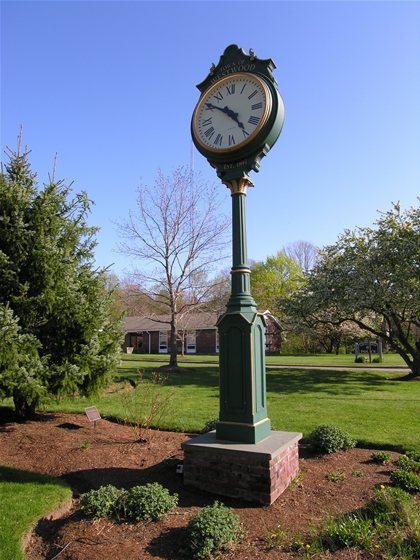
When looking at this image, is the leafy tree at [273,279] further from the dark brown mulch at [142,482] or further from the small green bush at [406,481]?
the small green bush at [406,481]

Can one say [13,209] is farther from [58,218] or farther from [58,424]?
[58,424]

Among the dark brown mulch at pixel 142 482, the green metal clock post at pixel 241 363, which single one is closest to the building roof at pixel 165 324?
the dark brown mulch at pixel 142 482

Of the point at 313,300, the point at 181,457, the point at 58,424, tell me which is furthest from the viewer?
the point at 313,300

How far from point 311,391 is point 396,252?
665 cm

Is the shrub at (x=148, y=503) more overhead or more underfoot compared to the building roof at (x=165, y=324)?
more underfoot

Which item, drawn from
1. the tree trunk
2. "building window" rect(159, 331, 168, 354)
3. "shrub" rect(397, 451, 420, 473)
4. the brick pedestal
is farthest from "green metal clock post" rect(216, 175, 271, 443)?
"building window" rect(159, 331, 168, 354)

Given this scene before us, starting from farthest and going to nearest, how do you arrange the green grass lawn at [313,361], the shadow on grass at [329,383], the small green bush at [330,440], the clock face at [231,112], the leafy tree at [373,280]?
the green grass lawn at [313,361]
the leafy tree at [373,280]
the shadow on grass at [329,383]
the small green bush at [330,440]
the clock face at [231,112]

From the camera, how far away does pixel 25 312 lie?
7.06m

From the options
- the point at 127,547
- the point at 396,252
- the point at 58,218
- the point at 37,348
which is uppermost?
the point at 396,252

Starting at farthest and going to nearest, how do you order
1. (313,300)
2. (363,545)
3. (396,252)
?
(313,300), (396,252), (363,545)

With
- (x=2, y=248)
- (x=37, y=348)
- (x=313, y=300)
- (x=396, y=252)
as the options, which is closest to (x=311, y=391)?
(x=313, y=300)

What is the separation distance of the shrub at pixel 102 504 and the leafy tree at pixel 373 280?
512 inches

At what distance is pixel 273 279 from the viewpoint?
4431 cm

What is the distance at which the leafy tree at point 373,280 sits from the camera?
15070 millimetres
